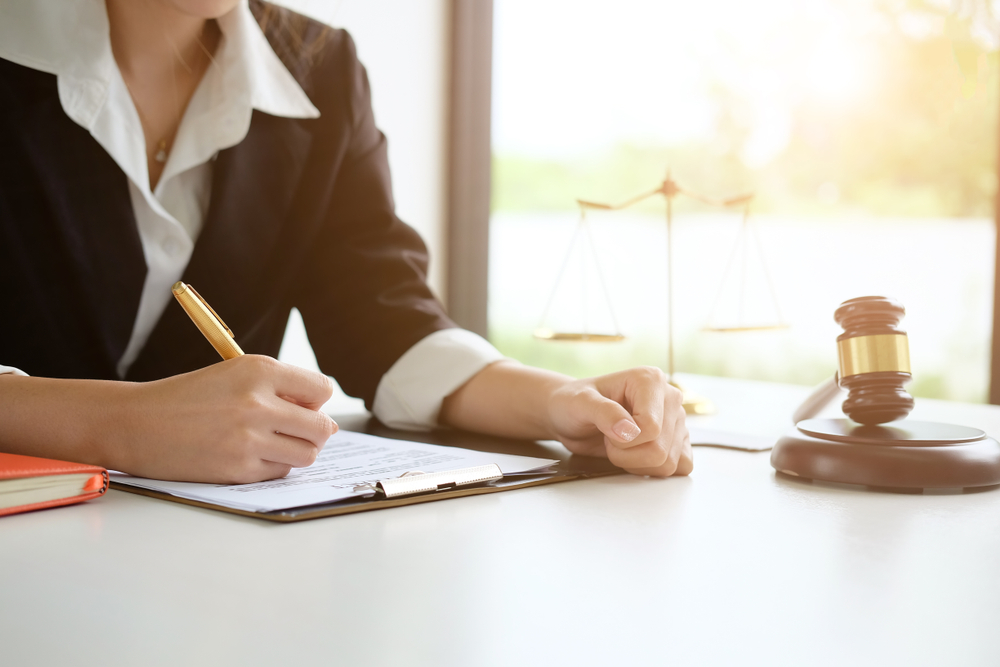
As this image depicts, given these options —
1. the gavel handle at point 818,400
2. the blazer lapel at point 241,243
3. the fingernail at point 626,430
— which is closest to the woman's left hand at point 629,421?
the fingernail at point 626,430

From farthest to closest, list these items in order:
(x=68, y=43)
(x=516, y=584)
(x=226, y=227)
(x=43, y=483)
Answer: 1. (x=226, y=227)
2. (x=68, y=43)
3. (x=43, y=483)
4. (x=516, y=584)

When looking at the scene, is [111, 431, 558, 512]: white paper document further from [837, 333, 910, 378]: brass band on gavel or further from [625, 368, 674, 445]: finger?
[837, 333, 910, 378]: brass band on gavel

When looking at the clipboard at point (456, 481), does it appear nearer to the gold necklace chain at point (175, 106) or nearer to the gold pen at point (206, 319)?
the gold pen at point (206, 319)

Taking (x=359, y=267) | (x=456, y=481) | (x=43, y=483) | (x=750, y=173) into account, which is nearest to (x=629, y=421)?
(x=456, y=481)

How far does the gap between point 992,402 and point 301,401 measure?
1.61 meters

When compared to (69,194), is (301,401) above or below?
below

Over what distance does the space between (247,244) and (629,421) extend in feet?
2.12

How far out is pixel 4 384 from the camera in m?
0.66

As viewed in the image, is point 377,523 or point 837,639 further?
point 377,523

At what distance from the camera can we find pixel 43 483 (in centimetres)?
55

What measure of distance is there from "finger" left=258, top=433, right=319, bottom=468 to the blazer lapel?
19.6 inches

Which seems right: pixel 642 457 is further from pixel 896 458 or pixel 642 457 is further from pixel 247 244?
pixel 247 244

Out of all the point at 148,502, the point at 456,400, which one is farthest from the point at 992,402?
the point at 148,502

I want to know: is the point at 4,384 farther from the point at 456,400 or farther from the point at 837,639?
the point at 837,639
